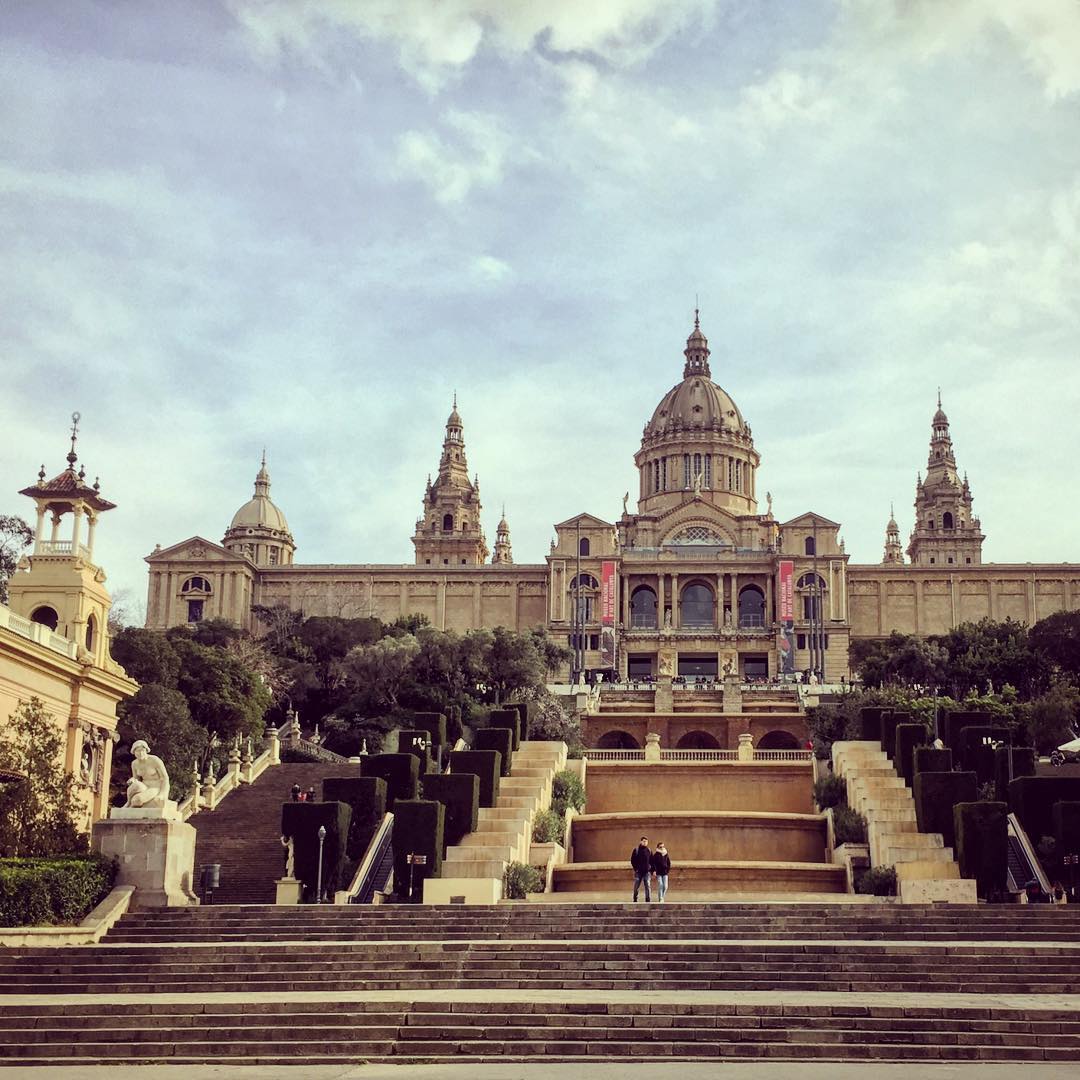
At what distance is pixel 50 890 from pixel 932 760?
75.4 ft

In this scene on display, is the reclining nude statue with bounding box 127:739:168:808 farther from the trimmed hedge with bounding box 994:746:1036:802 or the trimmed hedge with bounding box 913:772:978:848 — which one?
the trimmed hedge with bounding box 994:746:1036:802

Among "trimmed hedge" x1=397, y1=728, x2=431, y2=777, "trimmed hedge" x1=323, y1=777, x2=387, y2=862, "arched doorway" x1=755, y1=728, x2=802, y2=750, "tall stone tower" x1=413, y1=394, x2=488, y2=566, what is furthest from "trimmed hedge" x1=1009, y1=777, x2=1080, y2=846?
"tall stone tower" x1=413, y1=394, x2=488, y2=566

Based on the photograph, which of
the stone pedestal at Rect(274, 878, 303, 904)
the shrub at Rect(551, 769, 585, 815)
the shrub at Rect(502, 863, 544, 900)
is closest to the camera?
the stone pedestal at Rect(274, 878, 303, 904)

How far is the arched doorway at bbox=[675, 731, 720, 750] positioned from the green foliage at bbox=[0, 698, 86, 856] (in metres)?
41.0

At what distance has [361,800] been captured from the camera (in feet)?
129

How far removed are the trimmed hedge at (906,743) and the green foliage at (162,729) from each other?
24.0 m

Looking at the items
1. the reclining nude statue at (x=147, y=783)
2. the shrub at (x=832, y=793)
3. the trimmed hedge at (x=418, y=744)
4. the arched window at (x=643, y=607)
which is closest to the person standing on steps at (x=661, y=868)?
the reclining nude statue at (x=147, y=783)

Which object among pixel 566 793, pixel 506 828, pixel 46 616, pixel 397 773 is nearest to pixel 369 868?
pixel 506 828

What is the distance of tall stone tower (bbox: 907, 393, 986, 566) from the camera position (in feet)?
439

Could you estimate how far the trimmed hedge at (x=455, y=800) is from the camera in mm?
39531

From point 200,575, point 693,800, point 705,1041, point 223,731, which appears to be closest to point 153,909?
point 705,1041

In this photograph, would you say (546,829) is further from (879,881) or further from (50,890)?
(50,890)

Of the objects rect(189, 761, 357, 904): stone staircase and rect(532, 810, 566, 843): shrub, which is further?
rect(532, 810, 566, 843): shrub

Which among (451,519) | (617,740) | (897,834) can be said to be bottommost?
(897,834)
